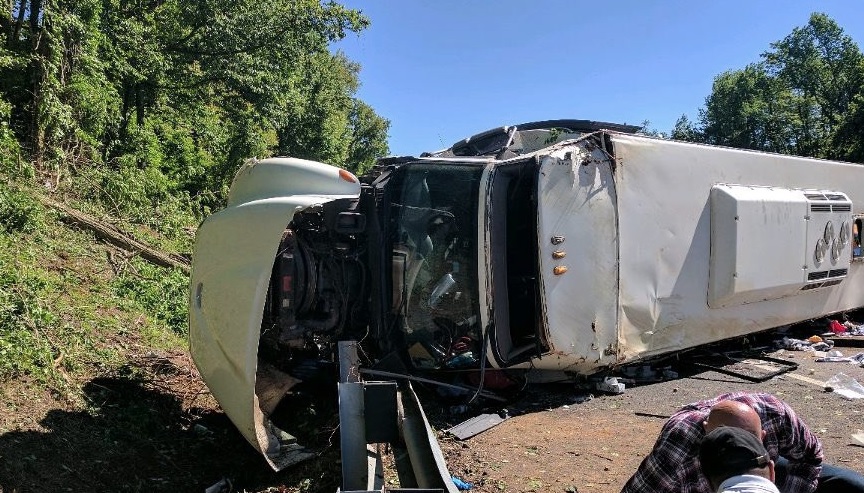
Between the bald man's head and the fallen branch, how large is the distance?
331 inches

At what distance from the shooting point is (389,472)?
3.60 metres

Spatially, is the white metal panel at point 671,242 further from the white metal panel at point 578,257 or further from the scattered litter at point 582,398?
the scattered litter at point 582,398

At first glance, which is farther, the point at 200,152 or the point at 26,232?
the point at 200,152

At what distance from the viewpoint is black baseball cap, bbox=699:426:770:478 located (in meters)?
1.56

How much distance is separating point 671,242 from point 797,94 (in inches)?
1427

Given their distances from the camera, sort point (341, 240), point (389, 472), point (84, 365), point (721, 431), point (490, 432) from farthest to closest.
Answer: point (84, 365), point (341, 240), point (490, 432), point (389, 472), point (721, 431)

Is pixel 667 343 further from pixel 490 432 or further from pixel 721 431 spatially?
pixel 721 431

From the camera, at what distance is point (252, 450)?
14.1 ft

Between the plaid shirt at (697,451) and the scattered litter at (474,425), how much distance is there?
2103 mm

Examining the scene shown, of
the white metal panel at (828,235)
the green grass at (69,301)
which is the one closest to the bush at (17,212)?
the green grass at (69,301)

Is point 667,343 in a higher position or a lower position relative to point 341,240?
lower

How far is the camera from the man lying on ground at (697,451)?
197 centimetres

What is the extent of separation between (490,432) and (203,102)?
14561 millimetres

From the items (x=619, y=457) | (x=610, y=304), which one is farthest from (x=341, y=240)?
(x=619, y=457)
